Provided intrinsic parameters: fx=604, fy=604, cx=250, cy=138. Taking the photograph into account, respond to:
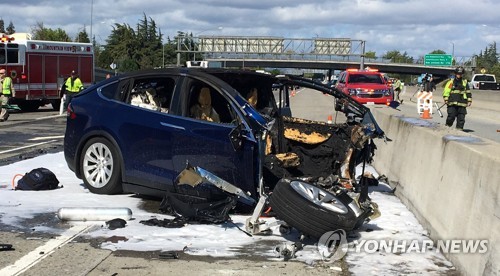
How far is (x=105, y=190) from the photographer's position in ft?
25.0

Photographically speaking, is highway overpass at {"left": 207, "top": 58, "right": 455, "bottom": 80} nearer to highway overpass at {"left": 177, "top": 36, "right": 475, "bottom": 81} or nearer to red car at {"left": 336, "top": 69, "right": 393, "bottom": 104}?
highway overpass at {"left": 177, "top": 36, "right": 475, "bottom": 81}

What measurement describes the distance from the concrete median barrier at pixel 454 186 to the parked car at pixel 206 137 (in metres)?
0.62

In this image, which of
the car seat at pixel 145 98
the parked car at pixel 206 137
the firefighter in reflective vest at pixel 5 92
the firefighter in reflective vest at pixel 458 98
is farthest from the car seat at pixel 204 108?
the firefighter in reflective vest at pixel 5 92

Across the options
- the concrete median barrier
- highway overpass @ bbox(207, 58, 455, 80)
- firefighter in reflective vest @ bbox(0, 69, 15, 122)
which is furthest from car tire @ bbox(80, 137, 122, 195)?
highway overpass @ bbox(207, 58, 455, 80)

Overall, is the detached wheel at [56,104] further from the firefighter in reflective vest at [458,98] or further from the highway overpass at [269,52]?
the highway overpass at [269,52]

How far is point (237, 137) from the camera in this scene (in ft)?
21.2

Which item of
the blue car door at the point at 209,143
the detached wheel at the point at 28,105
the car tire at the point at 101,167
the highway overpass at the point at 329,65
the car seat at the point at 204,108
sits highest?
the highway overpass at the point at 329,65

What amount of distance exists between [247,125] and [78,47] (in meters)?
24.1

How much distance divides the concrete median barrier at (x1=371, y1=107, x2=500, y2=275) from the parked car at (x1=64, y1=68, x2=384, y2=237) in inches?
24.4

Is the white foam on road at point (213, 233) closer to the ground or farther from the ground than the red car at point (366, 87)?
closer to the ground

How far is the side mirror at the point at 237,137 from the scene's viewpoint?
647 centimetres

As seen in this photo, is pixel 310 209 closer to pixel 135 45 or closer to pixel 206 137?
pixel 206 137

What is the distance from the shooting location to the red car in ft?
81.8

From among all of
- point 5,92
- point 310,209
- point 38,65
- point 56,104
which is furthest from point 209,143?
point 56,104
